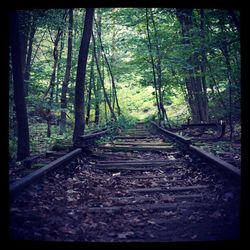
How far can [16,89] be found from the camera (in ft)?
24.7

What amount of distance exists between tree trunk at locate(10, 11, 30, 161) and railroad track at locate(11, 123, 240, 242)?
1.89 meters

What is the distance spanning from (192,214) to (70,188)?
229 centimetres

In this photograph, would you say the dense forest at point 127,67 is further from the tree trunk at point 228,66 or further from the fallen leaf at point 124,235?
the fallen leaf at point 124,235

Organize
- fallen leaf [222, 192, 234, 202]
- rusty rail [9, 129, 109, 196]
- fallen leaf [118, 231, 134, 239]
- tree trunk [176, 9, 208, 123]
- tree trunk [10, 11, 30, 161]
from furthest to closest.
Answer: tree trunk [176, 9, 208, 123] → tree trunk [10, 11, 30, 161] → fallen leaf [222, 192, 234, 202] → rusty rail [9, 129, 109, 196] → fallen leaf [118, 231, 134, 239]

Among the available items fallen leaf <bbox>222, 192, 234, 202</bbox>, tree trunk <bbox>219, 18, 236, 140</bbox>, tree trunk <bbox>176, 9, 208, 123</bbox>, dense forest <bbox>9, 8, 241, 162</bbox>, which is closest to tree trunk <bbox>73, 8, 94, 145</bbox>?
dense forest <bbox>9, 8, 241, 162</bbox>

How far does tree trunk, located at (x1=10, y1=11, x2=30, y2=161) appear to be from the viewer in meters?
7.07

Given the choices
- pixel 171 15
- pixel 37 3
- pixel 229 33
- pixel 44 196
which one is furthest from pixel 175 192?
pixel 171 15

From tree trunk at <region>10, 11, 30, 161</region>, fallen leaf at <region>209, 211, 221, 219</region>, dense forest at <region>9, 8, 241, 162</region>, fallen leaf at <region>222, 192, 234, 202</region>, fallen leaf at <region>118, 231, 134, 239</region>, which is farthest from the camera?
dense forest at <region>9, 8, 241, 162</region>

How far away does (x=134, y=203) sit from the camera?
4.73 meters

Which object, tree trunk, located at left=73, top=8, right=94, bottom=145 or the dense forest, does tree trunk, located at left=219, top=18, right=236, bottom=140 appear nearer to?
the dense forest

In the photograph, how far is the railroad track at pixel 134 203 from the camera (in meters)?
3.61

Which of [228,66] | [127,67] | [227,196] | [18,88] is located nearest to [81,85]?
[18,88]

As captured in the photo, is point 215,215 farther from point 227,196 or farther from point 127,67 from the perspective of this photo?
point 127,67

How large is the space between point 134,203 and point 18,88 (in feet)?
14.7
